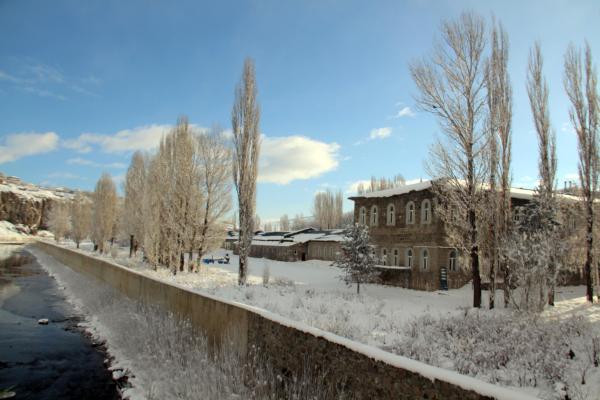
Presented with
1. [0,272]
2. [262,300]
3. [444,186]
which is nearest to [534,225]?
[444,186]

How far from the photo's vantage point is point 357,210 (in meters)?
29.8

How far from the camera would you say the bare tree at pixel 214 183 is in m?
28.6

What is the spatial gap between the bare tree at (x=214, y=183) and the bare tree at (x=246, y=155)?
681 centimetres

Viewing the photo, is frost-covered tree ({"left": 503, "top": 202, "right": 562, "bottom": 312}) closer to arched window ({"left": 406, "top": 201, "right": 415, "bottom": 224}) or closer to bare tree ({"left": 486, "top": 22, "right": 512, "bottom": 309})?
bare tree ({"left": 486, "top": 22, "right": 512, "bottom": 309})

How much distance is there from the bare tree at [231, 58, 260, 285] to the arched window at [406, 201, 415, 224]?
10015 mm

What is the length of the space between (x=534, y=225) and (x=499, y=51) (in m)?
8.15

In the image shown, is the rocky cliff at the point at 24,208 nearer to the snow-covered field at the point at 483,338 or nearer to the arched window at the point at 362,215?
the arched window at the point at 362,215

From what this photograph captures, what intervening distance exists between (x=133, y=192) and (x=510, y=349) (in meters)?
36.7

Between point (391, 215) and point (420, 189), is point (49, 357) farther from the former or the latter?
point (391, 215)

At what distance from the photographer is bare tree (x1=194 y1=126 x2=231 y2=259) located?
28609mm

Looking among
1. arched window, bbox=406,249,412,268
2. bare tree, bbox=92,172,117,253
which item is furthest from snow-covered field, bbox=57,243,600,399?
bare tree, bbox=92,172,117,253

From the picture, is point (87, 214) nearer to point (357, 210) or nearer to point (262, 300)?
point (357, 210)

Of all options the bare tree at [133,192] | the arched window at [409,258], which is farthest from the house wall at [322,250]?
the bare tree at [133,192]

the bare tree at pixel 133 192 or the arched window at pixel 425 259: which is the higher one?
the bare tree at pixel 133 192
